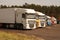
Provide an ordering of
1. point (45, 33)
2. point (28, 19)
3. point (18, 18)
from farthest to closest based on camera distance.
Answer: point (18, 18) → point (28, 19) → point (45, 33)

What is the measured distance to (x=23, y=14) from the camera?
134 feet

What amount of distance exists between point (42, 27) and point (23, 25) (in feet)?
22.2

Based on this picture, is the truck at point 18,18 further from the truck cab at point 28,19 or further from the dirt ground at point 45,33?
the dirt ground at point 45,33

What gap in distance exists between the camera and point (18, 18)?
4181 centimetres

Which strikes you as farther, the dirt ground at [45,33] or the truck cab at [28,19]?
the truck cab at [28,19]

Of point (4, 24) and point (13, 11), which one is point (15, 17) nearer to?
point (13, 11)

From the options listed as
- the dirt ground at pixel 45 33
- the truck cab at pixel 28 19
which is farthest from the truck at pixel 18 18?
the dirt ground at pixel 45 33

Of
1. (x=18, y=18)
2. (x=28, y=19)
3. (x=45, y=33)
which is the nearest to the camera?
(x=45, y=33)

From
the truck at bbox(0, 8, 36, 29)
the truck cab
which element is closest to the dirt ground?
the truck cab

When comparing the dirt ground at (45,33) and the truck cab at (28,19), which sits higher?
the truck cab at (28,19)

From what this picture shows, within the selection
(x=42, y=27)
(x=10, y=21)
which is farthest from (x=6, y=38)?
(x=42, y=27)

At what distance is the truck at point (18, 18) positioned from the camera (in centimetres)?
4081

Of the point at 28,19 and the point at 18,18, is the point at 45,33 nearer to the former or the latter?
the point at 28,19

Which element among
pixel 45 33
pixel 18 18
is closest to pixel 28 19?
pixel 18 18
